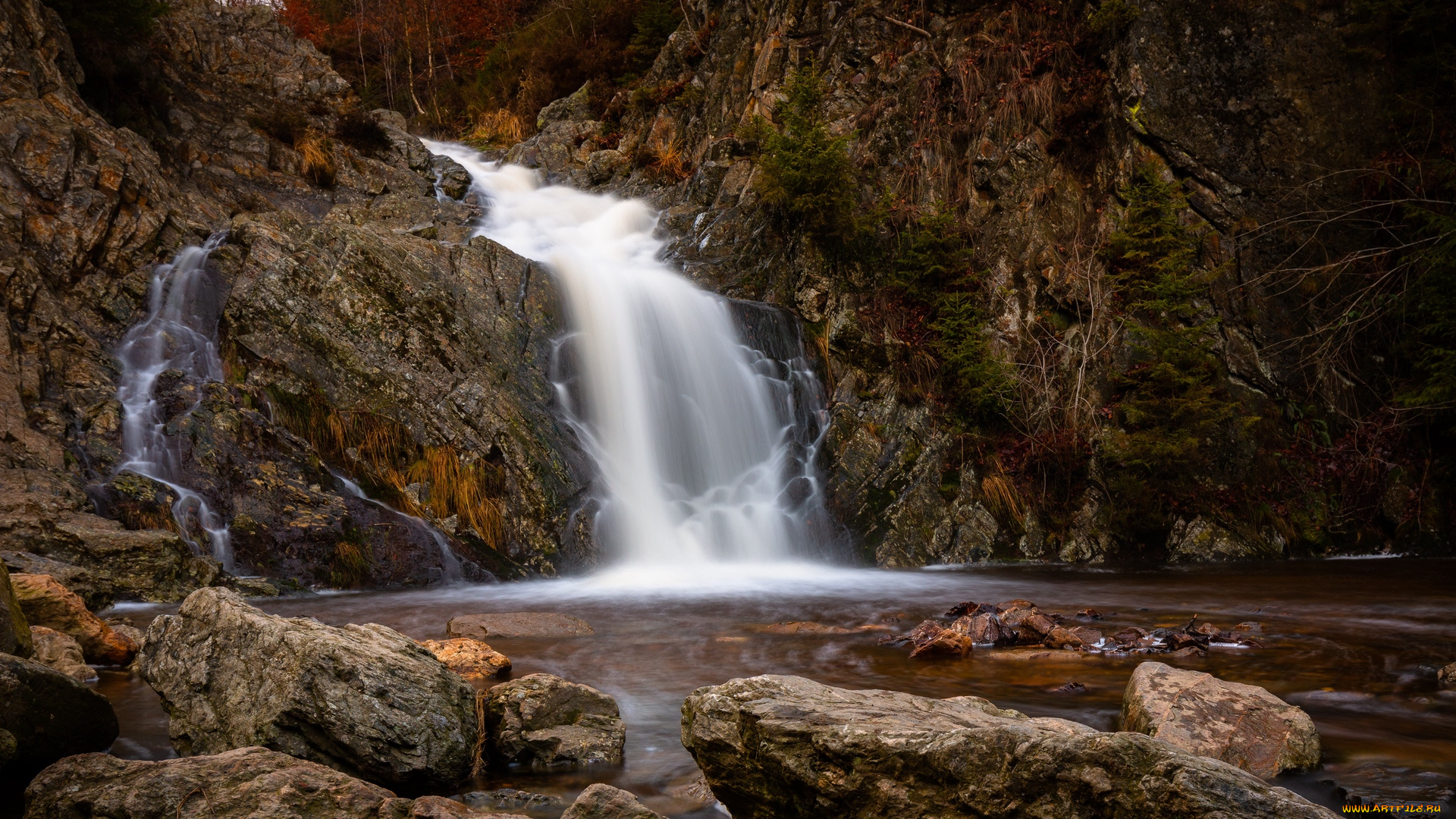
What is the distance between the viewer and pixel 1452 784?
3.35 m

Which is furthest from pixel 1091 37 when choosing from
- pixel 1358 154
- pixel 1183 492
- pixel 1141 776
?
pixel 1141 776

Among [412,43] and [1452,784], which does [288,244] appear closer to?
[1452,784]

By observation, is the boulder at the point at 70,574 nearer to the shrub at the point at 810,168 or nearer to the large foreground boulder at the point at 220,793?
the large foreground boulder at the point at 220,793

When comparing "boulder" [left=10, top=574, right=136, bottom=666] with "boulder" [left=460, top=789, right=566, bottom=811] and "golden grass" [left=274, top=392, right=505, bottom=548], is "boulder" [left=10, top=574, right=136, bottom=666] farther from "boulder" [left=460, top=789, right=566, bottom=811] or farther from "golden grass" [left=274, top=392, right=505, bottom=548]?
"golden grass" [left=274, top=392, right=505, bottom=548]

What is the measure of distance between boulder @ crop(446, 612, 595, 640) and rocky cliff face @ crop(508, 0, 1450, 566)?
5.33 m

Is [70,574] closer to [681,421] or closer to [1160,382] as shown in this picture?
[681,421]

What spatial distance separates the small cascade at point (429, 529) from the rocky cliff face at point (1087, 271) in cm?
505

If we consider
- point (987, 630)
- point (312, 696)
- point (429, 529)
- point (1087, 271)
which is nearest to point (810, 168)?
point (1087, 271)

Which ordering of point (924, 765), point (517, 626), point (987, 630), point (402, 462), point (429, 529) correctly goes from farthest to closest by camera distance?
point (402, 462) < point (429, 529) < point (517, 626) < point (987, 630) < point (924, 765)

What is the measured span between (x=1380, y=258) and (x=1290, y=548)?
14.1 ft

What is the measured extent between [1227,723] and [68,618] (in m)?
Answer: 6.38

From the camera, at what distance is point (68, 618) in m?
5.11

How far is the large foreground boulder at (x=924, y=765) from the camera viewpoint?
2393mm

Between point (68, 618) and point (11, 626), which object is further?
point (68, 618)
